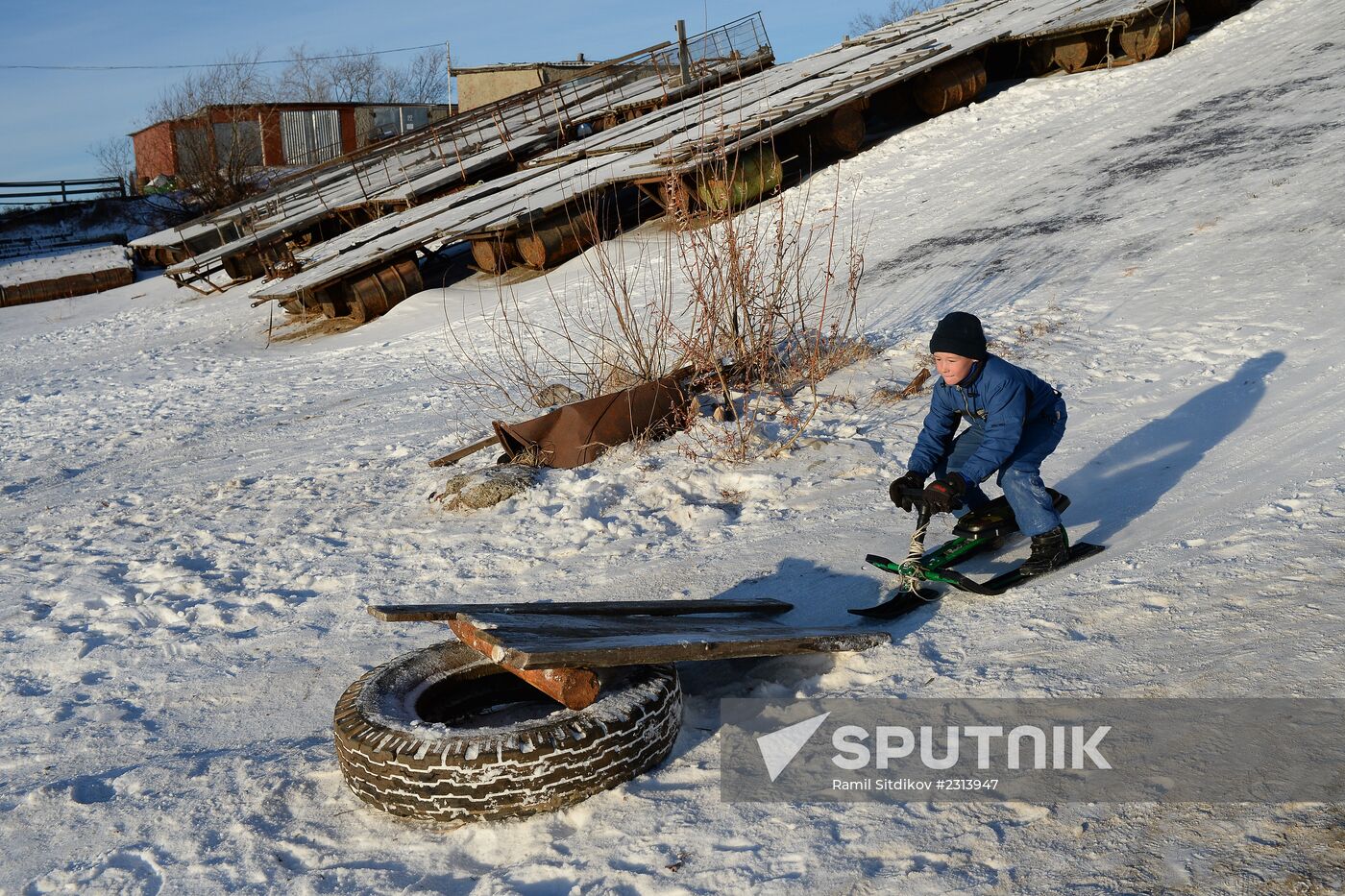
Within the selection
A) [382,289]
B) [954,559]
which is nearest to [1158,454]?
[954,559]

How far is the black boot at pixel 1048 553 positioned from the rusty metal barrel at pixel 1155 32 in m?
14.6

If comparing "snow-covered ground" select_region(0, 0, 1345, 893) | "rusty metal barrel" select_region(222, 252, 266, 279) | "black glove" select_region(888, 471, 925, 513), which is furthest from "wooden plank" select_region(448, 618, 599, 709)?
"rusty metal barrel" select_region(222, 252, 266, 279)

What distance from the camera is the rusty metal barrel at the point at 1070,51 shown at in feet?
55.3

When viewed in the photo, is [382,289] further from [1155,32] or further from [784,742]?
[784,742]

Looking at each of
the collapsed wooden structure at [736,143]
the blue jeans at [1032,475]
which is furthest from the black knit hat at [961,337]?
the collapsed wooden structure at [736,143]

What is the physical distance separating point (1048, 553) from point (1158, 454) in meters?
1.84

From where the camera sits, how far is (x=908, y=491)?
172 inches

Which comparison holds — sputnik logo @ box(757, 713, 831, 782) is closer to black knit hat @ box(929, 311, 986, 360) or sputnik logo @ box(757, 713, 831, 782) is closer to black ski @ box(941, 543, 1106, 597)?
black ski @ box(941, 543, 1106, 597)

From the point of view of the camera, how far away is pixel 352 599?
5.50 m

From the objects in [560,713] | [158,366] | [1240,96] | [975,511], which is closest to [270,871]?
[560,713]

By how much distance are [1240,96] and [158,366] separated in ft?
47.8

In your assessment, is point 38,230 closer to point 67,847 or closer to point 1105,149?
point 1105,149

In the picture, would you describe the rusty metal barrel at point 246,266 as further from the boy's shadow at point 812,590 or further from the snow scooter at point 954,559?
the snow scooter at point 954,559

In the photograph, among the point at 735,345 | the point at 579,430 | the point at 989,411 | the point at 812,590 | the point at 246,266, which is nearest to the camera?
the point at 989,411
